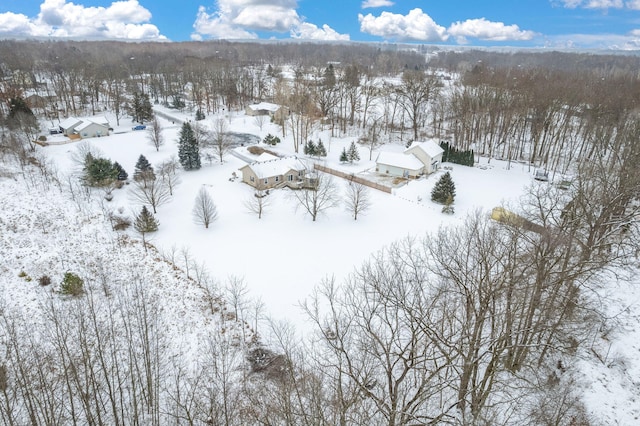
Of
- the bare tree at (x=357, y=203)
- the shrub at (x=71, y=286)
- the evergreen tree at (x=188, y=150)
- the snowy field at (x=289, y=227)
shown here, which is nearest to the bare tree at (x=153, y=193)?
the snowy field at (x=289, y=227)

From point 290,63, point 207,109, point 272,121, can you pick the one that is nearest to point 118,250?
point 272,121

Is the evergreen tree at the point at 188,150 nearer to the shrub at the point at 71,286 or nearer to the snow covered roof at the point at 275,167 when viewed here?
the snow covered roof at the point at 275,167

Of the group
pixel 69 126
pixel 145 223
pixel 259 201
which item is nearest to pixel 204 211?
pixel 145 223

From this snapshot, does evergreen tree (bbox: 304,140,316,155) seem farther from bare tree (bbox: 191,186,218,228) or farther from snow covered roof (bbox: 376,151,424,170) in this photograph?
bare tree (bbox: 191,186,218,228)

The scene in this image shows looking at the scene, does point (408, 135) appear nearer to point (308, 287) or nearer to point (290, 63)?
point (308, 287)

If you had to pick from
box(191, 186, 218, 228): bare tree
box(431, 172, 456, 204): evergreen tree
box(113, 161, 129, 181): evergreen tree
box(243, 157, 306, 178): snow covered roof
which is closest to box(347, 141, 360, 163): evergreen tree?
box(243, 157, 306, 178): snow covered roof

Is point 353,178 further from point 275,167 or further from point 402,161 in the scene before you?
point 275,167
